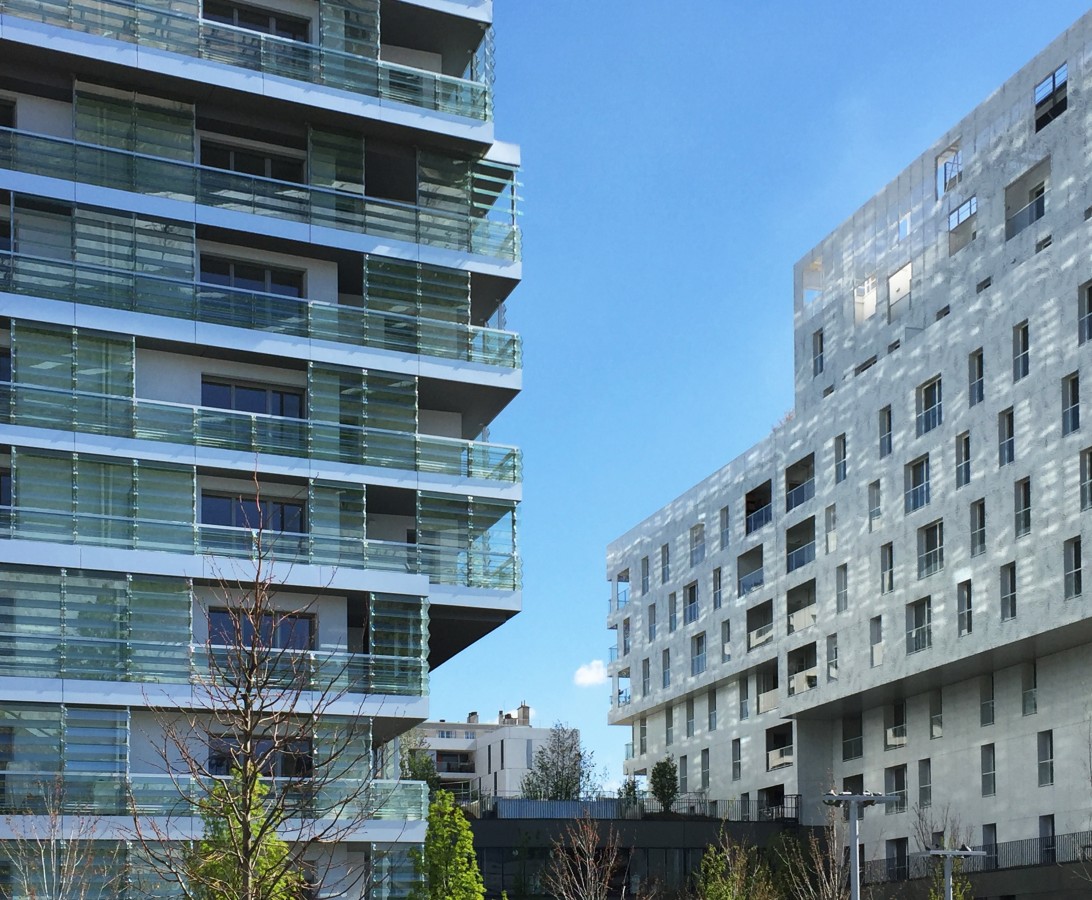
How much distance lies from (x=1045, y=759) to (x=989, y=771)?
3.38 meters

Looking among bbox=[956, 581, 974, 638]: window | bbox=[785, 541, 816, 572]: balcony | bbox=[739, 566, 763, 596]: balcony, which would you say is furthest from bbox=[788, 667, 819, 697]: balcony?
bbox=[956, 581, 974, 638]: window

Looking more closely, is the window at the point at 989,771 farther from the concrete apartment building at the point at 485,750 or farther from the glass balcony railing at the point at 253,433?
the concrete apartment building at the point at 485,750

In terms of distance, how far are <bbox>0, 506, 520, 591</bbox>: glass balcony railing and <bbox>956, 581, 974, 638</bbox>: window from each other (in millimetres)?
20426

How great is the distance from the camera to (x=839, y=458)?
62.4 meters

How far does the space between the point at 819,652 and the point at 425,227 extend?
30.1 metres

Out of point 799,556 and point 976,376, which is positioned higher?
point 976,376

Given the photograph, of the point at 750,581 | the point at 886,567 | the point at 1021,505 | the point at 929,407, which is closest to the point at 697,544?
the point at 750,581

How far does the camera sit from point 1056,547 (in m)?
47.9

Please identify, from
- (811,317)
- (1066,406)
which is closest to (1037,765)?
(1066,406)

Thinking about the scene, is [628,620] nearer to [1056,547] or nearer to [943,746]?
[943,746]

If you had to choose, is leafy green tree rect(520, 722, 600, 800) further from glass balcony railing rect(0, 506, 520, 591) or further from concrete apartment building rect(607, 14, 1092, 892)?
glass balcony railing rect(0, 506, 520, 591)

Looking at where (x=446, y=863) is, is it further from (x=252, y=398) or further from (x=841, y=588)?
(x=841, y=588)

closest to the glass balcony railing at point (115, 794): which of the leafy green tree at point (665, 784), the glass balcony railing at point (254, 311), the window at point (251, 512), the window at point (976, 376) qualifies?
the window at point (251, 512)

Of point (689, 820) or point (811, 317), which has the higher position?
point (811, 317)
